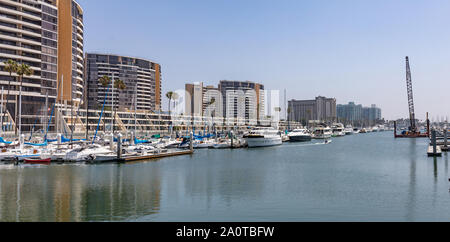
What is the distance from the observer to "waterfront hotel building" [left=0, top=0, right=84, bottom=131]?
115875mm

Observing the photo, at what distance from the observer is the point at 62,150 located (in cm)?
6291

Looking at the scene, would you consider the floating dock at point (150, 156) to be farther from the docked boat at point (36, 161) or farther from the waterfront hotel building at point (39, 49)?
the waterfront hotel building at point (39, 49)

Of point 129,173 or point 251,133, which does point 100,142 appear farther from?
point 251,133

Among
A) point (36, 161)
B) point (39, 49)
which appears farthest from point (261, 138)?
point (39, 49)

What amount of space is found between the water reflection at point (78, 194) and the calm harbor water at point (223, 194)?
7cm

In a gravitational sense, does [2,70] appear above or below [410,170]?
above

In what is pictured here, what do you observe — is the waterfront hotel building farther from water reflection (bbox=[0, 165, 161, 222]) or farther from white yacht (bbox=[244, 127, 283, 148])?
water reflection (bbox=[0, 165, 161, 222])

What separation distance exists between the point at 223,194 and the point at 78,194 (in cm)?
1361

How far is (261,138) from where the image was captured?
106 m

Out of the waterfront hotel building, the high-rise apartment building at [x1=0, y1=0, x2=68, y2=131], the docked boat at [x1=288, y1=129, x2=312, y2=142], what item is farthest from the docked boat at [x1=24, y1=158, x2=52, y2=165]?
the docked boat at [x1=288, y1=129, x2=312, y2=142]

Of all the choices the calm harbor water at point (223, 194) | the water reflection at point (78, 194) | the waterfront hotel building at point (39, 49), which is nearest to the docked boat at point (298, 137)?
the waterfront hotel building at point (39, 49)

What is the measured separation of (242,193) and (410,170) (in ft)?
101

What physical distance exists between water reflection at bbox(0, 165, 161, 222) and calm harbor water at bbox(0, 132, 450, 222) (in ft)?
0.24
